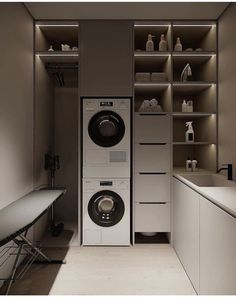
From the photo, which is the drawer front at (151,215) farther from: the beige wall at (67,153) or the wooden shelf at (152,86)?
the wooden shelf at (152,86)

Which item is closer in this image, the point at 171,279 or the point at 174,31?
the point at 171,279

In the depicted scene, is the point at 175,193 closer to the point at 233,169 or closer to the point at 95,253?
the point at 233,169

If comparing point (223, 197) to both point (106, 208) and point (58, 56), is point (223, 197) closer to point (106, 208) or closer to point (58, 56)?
point (106, 208)

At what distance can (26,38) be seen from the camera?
3059mm

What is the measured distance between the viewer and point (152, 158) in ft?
11.1

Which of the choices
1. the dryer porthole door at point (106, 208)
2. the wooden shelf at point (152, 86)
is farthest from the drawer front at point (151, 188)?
the wooden shelf at point (152, 86)

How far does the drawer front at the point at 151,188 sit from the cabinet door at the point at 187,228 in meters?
0.19

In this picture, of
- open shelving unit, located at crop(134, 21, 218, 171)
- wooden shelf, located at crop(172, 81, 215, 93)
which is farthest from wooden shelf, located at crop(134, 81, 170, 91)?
wooden shelf, located at crop(172, 81, 215, 93)

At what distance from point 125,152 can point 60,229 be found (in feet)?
4.82

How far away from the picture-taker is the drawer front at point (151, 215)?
3375 mm

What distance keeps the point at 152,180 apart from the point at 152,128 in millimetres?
655

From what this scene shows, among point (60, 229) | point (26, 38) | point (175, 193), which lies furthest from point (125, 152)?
point (26, 38)

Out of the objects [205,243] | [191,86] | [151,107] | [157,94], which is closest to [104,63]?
[151,107]

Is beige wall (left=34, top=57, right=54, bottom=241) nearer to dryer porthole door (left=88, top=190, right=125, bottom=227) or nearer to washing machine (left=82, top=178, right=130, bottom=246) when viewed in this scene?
washing machine (left=82, top=178, right=130, bottom=246)
